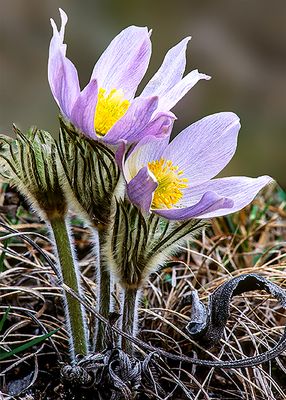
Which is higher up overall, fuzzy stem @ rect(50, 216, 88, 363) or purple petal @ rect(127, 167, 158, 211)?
purple petal @ rect(127, 167, 158, 211)

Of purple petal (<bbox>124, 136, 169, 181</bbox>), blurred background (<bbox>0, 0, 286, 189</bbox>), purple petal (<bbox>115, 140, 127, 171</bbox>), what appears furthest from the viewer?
blurred background (<bbox>0, 0, 286, 189</bbox>)

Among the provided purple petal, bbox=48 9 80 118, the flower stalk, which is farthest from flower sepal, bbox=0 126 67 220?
purple petal, bbox=48 9 80 118

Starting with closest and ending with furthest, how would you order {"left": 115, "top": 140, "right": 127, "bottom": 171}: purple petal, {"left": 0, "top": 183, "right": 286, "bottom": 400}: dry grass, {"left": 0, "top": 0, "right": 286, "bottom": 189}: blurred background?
{"left": 115, "top": 140, "right": 127, "bottom": 171}: purple petal
{"left": 0, "top": 183, "right": 286, "bottom": 400}: dry grass
{"left": 0, "top": 0, "right": 286, "bottom": 189}: blurred background

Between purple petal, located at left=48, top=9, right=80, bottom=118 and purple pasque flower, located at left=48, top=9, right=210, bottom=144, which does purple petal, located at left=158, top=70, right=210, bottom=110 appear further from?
purple petal, located at left=48, top=9, right=80, bottom=118

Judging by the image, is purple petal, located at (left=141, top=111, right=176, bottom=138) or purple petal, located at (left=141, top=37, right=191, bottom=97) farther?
purple petal, located at (left=141, top=37, right=191, bottom=97)

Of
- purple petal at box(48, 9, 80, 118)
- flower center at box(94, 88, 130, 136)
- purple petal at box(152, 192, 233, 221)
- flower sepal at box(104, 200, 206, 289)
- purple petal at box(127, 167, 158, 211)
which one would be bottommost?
flower sepal at box(104, 200, 206, 289)

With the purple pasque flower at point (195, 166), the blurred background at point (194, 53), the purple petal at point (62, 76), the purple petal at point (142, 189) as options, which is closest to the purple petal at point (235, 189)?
the purple pasque flower at point (195, 166)
